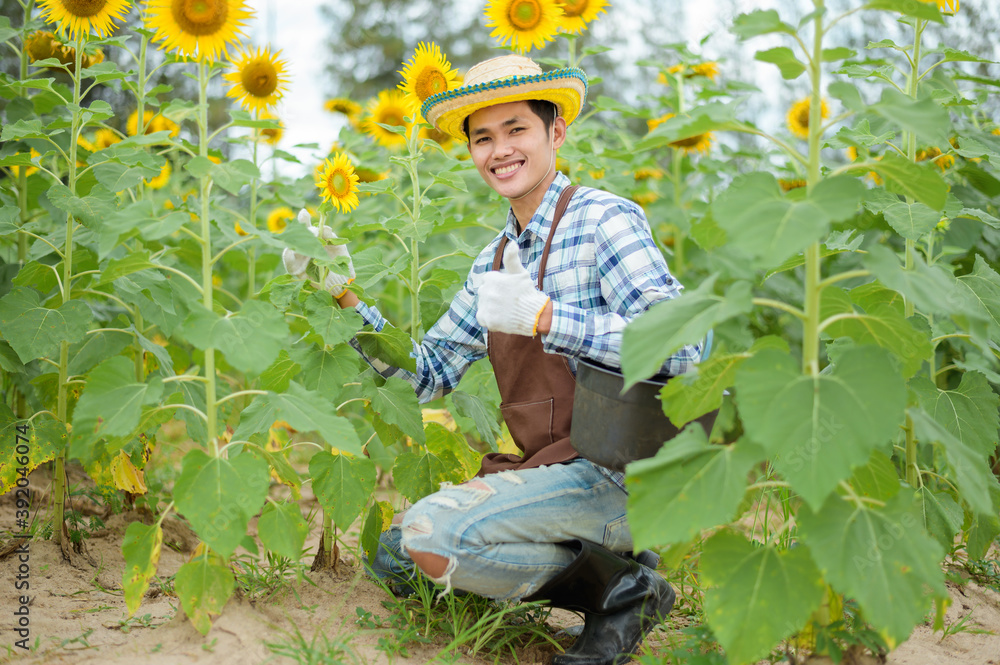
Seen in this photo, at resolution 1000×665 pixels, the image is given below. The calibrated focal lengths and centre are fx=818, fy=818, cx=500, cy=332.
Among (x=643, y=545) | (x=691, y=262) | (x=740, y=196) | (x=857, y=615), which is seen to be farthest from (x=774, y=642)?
(x=691, y=262)

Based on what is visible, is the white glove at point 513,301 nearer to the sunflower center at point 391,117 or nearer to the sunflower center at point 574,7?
the sunflower center at point 574,7

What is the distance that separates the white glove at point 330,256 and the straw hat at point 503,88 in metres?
0.60

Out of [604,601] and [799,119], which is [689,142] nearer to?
[799,119]

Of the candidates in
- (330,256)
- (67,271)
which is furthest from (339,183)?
(67,271)

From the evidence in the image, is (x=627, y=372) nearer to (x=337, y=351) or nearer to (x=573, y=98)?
(x=337, y=351)

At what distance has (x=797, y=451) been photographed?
5.19 ft

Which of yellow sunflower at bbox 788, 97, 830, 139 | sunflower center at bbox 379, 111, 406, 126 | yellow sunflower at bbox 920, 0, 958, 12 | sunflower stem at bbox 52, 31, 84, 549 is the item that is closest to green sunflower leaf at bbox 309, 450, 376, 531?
sunflower stem at bbox 52, 31, 84, 549

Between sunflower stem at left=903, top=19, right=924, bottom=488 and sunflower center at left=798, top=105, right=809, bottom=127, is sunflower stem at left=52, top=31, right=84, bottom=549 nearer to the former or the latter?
sunflower stem at left=903, top=19, right=924, bottom=488

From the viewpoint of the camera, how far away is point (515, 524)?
7.84ft

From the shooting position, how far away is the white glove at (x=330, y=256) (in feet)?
8.32

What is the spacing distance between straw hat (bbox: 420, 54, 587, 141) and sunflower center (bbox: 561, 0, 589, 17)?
31.9 inches

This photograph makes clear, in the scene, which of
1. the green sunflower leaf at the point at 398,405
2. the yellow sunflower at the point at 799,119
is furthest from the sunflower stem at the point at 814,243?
the yellow sunflower at the point at 799,119

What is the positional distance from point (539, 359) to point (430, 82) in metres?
1.15

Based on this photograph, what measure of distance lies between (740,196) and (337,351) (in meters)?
1.34
